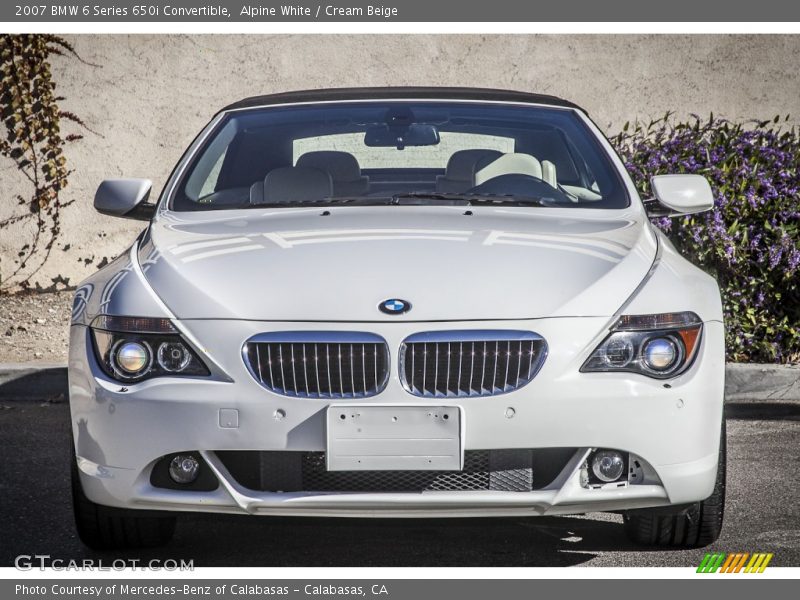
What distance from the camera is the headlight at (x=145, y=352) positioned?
3.45 m

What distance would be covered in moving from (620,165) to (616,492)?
66.9 inches

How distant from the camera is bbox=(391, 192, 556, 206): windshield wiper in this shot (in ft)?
14.5

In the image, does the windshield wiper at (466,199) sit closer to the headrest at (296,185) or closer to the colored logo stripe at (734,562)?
the headrest at (296,185)

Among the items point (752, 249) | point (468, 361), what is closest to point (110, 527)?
point (468, 361)

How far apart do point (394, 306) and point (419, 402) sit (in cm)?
29

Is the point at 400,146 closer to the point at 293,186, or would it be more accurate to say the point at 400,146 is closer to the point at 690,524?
the point at 293,186

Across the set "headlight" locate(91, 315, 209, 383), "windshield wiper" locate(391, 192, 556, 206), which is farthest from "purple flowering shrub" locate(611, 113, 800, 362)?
"headlight" locate(91, 315, 209, 383)

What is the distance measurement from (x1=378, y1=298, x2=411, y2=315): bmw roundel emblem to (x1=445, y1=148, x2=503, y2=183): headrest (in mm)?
1713

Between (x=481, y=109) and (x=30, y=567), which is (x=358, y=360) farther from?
(x=481, y=109)

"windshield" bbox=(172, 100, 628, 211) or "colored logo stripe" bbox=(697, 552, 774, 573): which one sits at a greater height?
"windshield" bbox=(172, 100, 628, 211)

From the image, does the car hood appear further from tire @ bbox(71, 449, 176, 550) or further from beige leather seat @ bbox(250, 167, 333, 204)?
tire @ bbox(71, 449, 176, 550)

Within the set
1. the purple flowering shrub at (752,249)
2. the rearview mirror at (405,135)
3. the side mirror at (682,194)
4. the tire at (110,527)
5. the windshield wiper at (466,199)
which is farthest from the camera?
the purple flowering shrub at (752,249)

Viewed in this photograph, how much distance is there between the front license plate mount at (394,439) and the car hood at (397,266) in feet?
0.89

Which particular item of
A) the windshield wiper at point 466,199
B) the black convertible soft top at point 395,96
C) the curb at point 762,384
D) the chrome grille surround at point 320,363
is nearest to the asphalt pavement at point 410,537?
the chrome grille surround at point 320,363
